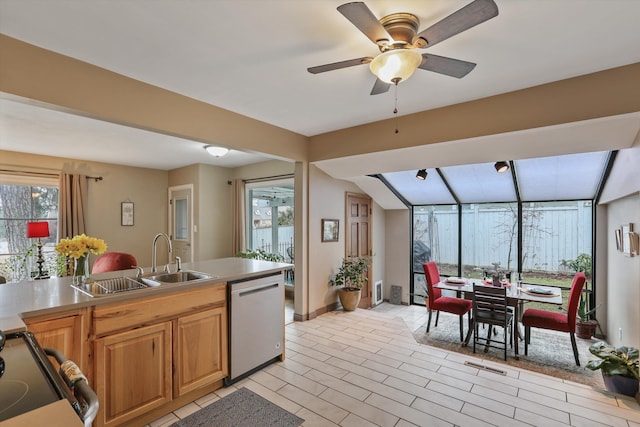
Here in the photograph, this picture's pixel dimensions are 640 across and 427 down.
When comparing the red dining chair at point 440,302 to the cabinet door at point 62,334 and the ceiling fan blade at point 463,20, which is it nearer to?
the ceiling fan blade at point 463,20

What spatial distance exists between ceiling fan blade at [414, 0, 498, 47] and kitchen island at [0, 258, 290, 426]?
7.46 feet

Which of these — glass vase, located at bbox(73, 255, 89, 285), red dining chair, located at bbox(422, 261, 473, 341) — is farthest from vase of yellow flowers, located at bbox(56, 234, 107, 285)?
red dining chair, located at bbox(422, 261, 473, 341)

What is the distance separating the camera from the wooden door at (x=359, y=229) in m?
5.46

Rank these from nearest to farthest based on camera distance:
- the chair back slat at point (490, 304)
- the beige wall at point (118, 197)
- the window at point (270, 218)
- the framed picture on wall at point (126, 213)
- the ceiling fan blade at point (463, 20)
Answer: the ceiling fan blade at point (463, 20), the chair back slat at point (490, 304), the beige wall at point (118, 197), the window at point (270, 218), the framed picture on wall at point (126, 213)

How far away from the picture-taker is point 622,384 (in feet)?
8.67

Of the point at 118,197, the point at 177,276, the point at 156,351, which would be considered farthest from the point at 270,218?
the point at 156,351

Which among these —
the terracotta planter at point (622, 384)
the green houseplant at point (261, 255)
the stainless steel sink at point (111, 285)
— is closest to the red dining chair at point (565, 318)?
the terracotta planter at point (622, 384)

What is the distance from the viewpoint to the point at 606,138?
283 centimetres

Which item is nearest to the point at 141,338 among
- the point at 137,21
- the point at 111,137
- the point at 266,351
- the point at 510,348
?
the point at 266,351

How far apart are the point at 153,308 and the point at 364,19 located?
7.41ft

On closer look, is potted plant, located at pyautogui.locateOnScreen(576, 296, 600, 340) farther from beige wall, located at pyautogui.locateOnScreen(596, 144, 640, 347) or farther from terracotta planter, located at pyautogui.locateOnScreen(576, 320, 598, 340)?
beige wall, located at pyautogui.locateOnScreen(596, 144, 640, 347)

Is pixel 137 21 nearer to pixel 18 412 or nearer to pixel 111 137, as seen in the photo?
pixel 18 412

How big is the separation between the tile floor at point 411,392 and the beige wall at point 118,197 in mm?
4569

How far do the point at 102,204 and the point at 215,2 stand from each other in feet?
18.5
